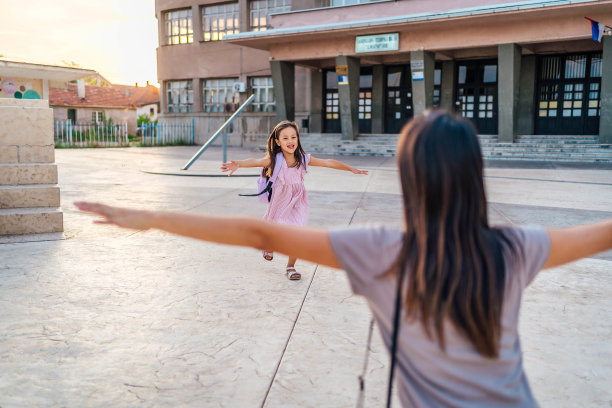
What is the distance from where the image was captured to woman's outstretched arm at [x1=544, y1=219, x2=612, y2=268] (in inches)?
53.9

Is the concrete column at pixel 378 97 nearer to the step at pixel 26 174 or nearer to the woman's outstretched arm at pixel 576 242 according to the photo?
the step at pixel 26 174

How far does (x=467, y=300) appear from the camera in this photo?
1.18 metres

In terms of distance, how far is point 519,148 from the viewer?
1905 cm

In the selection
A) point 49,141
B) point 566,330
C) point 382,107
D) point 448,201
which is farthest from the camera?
point 382,107

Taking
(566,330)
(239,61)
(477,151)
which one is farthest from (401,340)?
(239,61)

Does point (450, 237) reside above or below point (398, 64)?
below

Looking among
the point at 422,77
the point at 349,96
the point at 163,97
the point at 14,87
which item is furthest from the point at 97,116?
the point at 14,87

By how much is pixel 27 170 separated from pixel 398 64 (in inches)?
842

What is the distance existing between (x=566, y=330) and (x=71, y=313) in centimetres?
311

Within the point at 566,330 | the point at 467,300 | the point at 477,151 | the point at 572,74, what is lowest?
the point at 566,330

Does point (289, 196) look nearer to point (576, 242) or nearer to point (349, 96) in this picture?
point (576, 242)

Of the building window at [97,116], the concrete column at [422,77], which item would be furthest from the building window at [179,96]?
the building window at [97,116]

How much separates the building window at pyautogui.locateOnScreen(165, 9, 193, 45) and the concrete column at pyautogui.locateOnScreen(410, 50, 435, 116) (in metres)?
15.4

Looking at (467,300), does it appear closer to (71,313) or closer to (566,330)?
(566,330)
